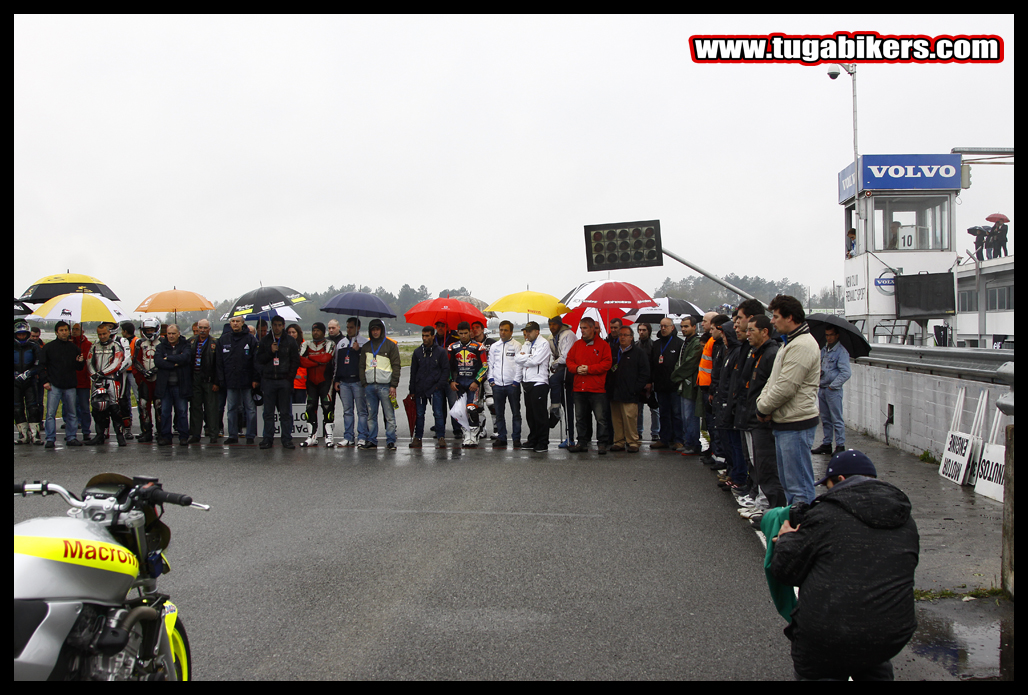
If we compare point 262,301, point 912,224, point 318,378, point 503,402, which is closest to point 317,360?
point 318,378

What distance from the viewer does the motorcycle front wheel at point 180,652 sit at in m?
3.46

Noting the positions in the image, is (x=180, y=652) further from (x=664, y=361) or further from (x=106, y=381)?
(x=106, y=381)

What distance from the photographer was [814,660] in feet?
11.0

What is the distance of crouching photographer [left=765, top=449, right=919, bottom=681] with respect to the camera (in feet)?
10.6

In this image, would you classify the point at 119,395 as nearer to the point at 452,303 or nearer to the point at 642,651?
the point at 452,303

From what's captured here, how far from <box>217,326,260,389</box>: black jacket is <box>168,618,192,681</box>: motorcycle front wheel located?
955 cm

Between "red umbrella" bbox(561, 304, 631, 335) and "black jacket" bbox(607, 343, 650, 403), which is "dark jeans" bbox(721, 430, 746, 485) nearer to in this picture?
"black jacket" bbox(607, 343, 650, 403)

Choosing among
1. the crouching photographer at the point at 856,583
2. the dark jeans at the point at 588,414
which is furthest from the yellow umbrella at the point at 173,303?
the crouching photographer at the point at 856,583

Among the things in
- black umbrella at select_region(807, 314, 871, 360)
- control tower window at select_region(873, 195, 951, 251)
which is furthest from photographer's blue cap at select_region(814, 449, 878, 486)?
control tower window at select_region(873, 195, 951, 251)

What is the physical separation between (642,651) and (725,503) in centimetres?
393

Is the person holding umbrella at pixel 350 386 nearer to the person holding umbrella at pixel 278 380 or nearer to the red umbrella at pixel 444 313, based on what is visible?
the person holding umbrella at pixel 278 380

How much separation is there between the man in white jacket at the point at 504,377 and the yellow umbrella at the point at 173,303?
5.61 metres
